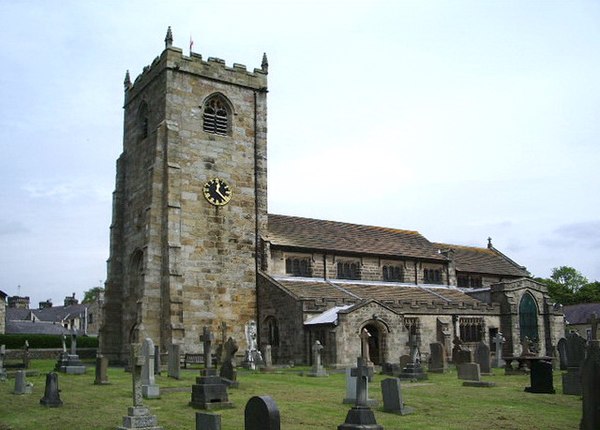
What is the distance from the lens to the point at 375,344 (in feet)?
117

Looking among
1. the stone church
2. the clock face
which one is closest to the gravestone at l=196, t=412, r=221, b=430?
the stone church

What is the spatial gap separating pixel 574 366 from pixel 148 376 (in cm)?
1349

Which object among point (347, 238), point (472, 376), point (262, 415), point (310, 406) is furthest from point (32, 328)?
point (262, 415)

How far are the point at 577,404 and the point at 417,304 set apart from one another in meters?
21.8

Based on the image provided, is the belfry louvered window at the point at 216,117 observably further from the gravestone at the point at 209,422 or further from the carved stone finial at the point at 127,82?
the gravestone at the point at 209,422

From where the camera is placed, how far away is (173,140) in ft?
119

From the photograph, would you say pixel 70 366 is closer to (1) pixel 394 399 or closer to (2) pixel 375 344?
(2) pixel 375 344

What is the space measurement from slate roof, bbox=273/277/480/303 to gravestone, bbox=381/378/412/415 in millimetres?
19540

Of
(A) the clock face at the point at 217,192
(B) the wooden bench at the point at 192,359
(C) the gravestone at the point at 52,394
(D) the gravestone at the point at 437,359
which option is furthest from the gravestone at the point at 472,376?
(A) the clock face at the point at 217,192

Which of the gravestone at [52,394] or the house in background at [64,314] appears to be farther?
the house in background at [64,314]

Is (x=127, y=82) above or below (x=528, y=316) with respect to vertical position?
above

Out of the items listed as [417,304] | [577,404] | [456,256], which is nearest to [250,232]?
[417,304]

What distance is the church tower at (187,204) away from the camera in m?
34.7

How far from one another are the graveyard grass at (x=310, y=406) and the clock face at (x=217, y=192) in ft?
49.7
